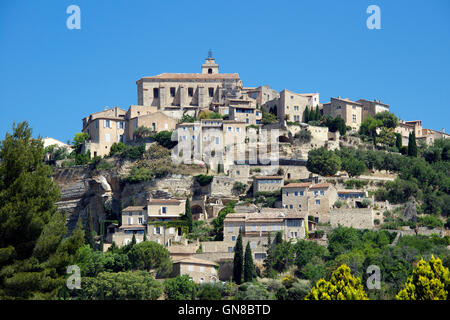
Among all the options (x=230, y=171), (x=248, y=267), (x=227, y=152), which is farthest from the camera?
(x=227, y=152)

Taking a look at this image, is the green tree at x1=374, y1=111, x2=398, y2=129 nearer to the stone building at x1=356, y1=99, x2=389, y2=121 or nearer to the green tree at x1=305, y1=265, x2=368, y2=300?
the stone building at x1=356, y1=99, x2=389, y2=121

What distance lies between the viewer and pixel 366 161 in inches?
3105

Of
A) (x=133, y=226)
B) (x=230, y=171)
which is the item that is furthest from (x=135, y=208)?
(x=230, y=171)

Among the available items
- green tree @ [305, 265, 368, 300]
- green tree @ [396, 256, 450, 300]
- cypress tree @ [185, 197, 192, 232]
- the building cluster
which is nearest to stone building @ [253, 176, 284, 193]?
the building cluster

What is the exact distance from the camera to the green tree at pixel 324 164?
73938mm

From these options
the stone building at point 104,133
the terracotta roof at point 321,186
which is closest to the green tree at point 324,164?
the terracotta roof at point 321,186

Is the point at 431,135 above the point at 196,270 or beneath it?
above

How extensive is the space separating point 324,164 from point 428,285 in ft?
123

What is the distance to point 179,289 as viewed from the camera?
55250 mm

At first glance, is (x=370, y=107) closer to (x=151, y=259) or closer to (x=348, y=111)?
(x=348, y=111)

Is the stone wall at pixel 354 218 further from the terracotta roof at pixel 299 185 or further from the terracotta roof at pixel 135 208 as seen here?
the terracotta roof at pixel 135 208

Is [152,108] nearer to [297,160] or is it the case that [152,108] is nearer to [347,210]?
[297,160]
